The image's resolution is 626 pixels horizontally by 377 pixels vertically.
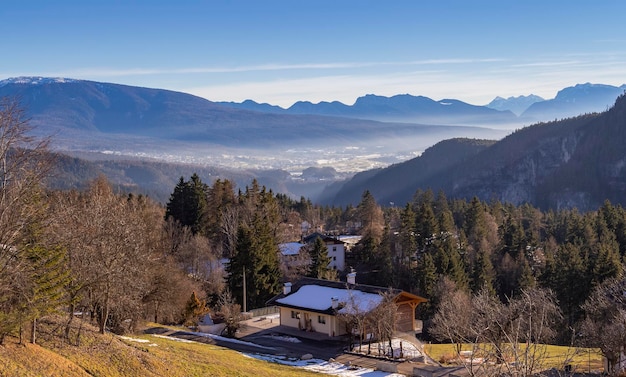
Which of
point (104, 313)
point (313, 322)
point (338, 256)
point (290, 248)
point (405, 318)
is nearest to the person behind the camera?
point (104, 313)

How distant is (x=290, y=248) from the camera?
2726 inches

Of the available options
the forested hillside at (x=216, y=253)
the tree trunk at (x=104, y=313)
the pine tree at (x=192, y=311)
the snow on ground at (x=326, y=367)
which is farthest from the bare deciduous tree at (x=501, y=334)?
the pine tree at (x=192, y=311)

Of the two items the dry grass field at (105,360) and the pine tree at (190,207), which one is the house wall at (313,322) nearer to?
the dry grass field at (105,360)

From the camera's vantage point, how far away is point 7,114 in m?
19.2

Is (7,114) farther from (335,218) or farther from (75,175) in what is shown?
(75,175)

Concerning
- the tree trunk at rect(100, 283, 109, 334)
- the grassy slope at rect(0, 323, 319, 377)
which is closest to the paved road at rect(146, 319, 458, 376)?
the grassy slope at rect(0, 323, 319, 377)

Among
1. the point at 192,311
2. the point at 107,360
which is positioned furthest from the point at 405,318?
the point at 107,360

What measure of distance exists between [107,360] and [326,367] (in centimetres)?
1355

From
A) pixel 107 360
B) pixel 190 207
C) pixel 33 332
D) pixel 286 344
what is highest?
pixel 33 332

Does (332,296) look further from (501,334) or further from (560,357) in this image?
(560,357)

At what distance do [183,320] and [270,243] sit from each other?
14.8 metres

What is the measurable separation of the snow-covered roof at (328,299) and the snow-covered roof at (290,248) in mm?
21121

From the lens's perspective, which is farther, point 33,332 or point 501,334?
point 501,334

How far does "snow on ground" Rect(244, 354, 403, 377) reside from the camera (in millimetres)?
31234
